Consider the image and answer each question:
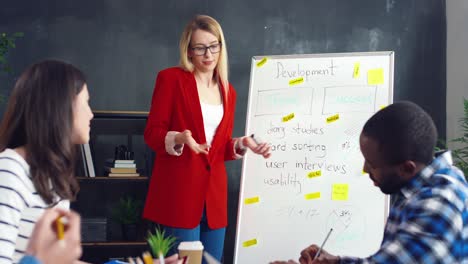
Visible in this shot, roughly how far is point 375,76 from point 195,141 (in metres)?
1.15

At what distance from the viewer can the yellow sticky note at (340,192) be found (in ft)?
10.6

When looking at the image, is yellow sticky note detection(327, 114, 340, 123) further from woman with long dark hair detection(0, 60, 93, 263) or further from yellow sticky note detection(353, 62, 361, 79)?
woman with long dark hair detection(0, 60, 93, 263)

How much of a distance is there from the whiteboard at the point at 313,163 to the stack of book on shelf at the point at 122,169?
30.3 inches

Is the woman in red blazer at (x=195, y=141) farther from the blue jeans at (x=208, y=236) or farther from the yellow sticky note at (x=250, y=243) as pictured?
the yellow sticky note at (x=250, y=243)

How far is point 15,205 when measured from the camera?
4.47ft

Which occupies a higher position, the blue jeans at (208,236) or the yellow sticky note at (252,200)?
the yellow sticky note at (252,200)

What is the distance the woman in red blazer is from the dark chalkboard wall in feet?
3.67

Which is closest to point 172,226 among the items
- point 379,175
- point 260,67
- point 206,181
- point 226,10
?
point 206,181

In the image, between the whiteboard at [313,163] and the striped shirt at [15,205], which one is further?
the whiteboard at [313,163]

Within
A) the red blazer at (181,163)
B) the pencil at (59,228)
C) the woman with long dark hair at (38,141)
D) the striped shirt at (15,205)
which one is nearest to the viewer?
the pencil at (59,228)

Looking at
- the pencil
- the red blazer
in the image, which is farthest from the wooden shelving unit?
the pencil

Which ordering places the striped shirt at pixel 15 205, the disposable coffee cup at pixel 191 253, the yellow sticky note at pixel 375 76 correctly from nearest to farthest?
the striped shirt at pixel 15 205 → the disposable coffee cup at pixel 191 253 → the yellow sticky note at pixel 375 76

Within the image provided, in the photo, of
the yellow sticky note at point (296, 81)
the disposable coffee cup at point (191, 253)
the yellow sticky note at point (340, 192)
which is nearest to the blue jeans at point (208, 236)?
the yellow sticky note at point (340, 192)

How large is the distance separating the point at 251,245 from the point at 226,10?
164 centimetres
